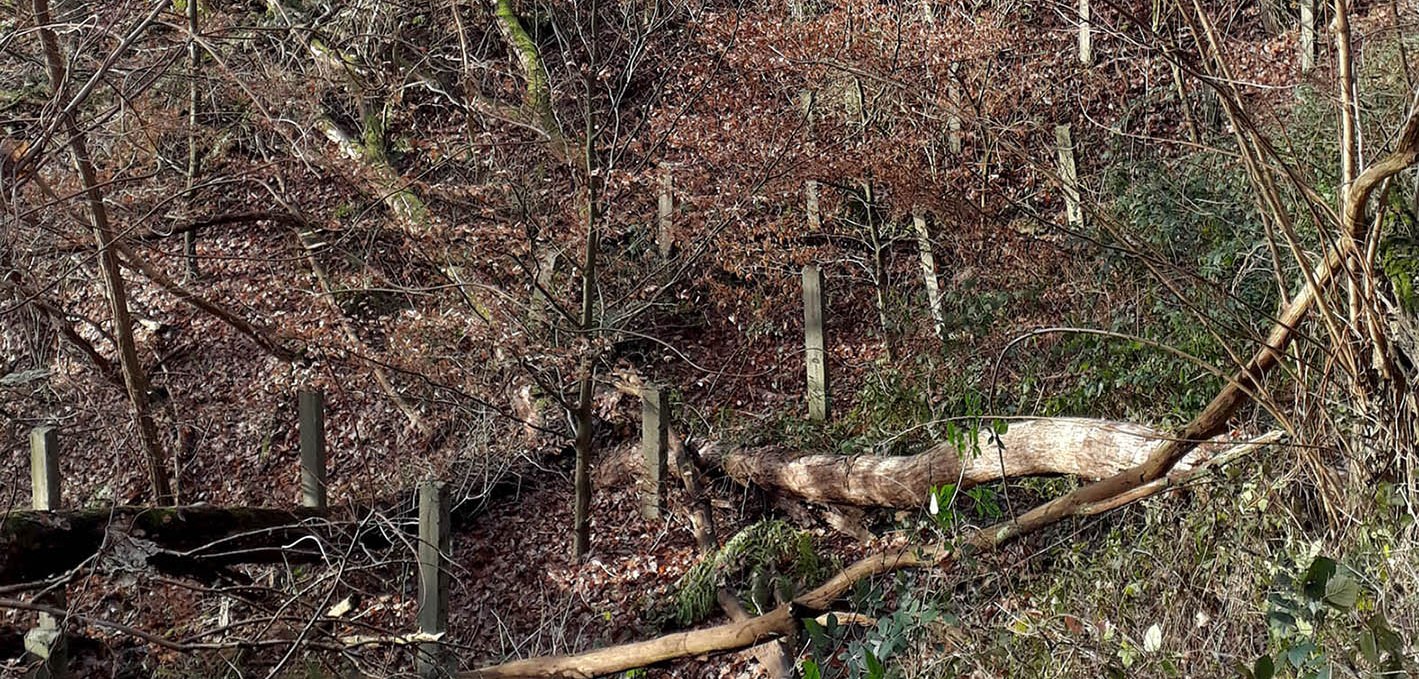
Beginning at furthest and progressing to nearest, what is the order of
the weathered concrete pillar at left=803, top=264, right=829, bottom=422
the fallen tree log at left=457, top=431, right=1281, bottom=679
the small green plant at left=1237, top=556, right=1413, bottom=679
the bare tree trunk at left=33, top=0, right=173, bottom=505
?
the weathered concrete pillar at left=803, top=264, right=829, bottom=422
the bare tree trunk at left=33, top=0, right=173, bottom=505
the fallen tree log at left=457, top=431, right=1281, bottom=679
the small green plant at left=1237, top=556, right=1413, bottom=679

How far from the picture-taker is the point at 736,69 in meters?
10.4

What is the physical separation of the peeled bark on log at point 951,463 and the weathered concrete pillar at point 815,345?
92cm

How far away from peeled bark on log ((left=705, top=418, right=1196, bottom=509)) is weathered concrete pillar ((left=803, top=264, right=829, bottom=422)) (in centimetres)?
92

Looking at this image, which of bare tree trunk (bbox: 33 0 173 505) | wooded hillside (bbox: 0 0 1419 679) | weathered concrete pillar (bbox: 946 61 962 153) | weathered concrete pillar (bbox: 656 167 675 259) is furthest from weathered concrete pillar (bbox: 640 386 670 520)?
weathered concrete pillar (bbox: 946 61 962 153)

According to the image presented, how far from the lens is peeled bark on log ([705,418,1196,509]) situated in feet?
19.7

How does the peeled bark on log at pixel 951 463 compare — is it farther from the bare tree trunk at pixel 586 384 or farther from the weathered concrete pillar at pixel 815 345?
the bare tree trunk at pixel 586 384

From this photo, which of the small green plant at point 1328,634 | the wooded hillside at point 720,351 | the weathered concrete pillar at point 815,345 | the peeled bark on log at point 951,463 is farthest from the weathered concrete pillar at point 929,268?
the small green plant at point 1328,634

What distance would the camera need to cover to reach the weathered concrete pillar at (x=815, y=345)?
365 inches

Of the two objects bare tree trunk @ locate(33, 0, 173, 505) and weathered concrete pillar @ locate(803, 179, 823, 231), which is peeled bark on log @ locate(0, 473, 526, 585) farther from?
weathered concrete pillar @ locate(803, 179, 823, 231)

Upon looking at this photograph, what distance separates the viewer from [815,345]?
9.48 m

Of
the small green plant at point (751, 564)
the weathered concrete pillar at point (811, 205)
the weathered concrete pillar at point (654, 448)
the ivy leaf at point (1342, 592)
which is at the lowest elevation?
the small green plant at point (751, 564)

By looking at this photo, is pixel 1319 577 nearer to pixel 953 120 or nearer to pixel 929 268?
pixel 929 268

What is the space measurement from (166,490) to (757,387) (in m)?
4.81

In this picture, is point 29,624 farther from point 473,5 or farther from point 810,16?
point 473,5
